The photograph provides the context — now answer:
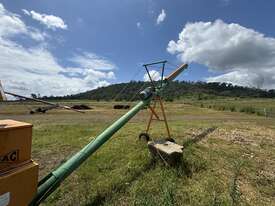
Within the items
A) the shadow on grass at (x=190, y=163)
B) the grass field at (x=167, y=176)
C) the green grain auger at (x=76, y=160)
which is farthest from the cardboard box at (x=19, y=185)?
the shadow on grass at (x=190, y=163)

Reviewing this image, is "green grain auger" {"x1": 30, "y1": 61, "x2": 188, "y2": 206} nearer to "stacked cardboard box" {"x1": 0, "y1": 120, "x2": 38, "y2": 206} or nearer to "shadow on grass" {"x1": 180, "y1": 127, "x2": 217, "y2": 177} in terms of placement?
"stacked cardboard box" {"x1": 0, "y1": 120, "x2": 38, "y2": 206}

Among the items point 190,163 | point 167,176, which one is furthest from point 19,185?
point 190,163

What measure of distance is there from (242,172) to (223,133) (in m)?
5.18

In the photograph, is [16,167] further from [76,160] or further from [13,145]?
[76,160]

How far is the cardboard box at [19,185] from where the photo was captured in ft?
8.72

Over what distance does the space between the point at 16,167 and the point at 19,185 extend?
0.25 metres

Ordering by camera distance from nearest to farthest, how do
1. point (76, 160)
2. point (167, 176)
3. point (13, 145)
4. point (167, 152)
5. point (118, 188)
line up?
point (13, 145) < point (76, 160) < point (118, 188) < point (167, 176) < point (167, 152)

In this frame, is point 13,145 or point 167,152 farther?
point 167,152

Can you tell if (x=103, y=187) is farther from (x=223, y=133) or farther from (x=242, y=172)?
(x=223, y=133)

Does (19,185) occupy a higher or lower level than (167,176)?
higher

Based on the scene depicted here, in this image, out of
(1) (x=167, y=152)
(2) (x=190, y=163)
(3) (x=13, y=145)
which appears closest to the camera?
(3) (x=13, y=145)

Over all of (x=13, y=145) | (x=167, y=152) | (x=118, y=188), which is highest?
(x=13, y=145)

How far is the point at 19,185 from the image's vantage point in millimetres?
2877

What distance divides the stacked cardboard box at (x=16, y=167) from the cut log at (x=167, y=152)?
340cm
